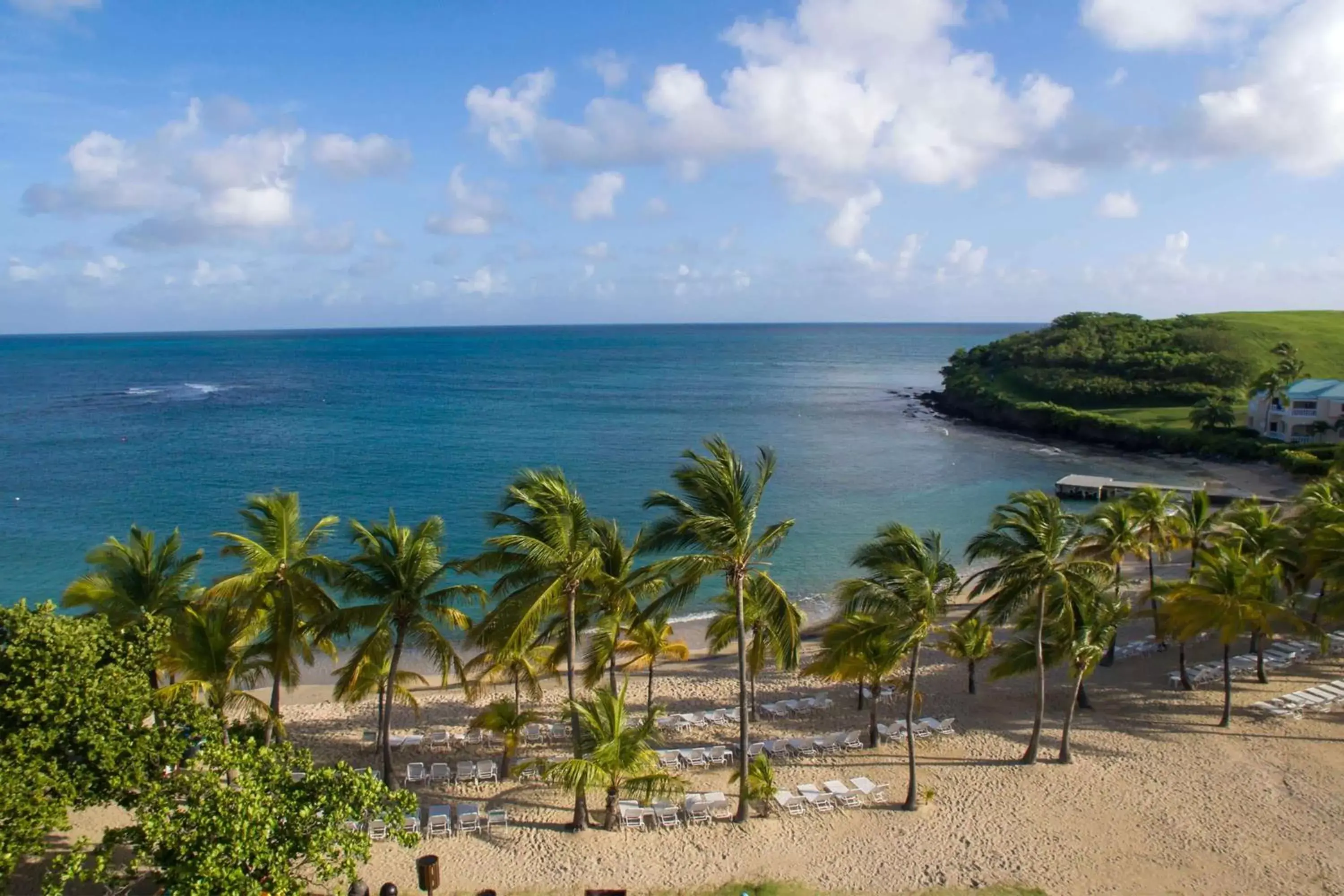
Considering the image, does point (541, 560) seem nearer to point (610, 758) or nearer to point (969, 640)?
point (610, 758)

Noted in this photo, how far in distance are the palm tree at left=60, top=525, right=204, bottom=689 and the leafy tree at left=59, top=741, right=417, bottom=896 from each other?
604cm

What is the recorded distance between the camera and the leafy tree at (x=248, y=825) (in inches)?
432

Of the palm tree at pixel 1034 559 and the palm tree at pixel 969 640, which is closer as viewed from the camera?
the palm tree at pixel 1034 559

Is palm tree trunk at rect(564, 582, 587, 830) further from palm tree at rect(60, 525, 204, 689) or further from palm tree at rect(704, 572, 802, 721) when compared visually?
palm tree at rect(60, 525, 204, 689)

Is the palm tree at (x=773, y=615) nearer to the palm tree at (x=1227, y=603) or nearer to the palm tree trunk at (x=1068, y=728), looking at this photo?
the palm tree trunk at (x=1068, y=728)

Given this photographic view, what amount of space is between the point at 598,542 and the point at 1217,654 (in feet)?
64.1

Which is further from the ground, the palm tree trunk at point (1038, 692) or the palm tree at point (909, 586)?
the palm tree at point (909, 586)

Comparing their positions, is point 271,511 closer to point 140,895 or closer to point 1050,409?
point 140,895

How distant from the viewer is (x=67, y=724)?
40.6 feet

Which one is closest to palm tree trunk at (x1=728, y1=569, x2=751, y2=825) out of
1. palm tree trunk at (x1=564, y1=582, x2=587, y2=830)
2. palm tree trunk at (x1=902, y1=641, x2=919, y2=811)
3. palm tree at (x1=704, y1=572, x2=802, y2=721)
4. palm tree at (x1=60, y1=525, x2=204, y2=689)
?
palm tree at (x1=704, y1=572, x2=802, y2=721)

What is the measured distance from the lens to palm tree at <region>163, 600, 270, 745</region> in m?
16.1

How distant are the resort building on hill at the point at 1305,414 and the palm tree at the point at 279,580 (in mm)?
67470

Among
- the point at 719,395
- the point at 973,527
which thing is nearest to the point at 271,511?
the point at 973,527

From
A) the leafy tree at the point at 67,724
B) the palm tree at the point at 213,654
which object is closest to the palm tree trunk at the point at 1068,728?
the palm tree at the point at 213,654
